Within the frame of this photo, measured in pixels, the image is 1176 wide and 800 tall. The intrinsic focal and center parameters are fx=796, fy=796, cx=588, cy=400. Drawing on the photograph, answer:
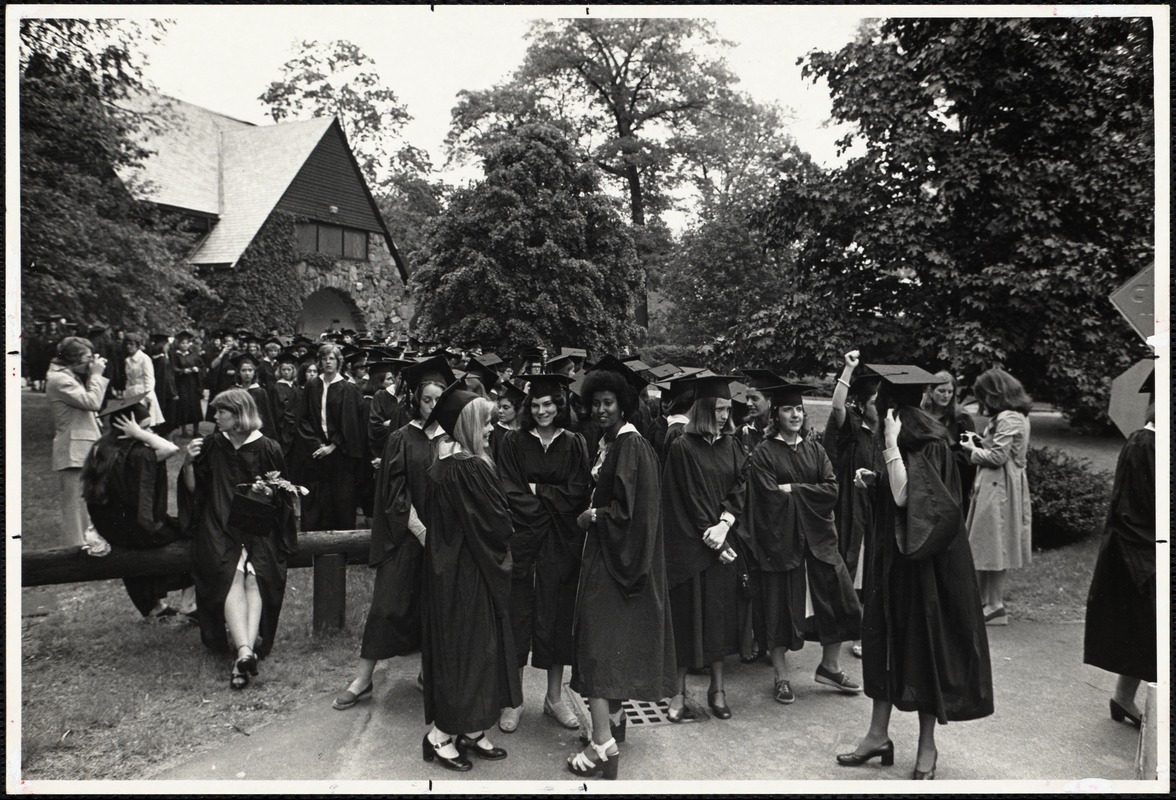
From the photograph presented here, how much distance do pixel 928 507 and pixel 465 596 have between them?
2.50 m

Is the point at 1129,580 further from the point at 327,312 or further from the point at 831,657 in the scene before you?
the point at 327,312

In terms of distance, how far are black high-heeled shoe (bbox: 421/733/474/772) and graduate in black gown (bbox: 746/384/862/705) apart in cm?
223

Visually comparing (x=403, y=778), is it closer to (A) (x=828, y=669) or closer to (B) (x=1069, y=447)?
(A) (x=828, y=669)

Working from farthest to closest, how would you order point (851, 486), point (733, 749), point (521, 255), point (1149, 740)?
1. point (521, 255)
2. point (851, 486)
3. point (733, 749)
4. point (1149, 740)

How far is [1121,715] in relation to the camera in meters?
5.01

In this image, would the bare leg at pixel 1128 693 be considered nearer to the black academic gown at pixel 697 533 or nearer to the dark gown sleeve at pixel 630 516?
the black academic gown at pixel 697 533

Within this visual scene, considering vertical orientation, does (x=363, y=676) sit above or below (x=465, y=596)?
below

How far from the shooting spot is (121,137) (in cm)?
1179

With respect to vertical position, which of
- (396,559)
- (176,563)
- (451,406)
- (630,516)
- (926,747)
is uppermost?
(451,406)

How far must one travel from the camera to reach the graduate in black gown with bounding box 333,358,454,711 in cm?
511

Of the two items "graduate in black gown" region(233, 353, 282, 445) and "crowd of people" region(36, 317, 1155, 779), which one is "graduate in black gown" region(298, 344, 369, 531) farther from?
"crowd of people" region(36, 317, 1155, 779)

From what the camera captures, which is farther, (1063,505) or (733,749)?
(1063,505)

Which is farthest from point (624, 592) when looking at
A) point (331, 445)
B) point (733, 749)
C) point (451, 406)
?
point (331, 445)

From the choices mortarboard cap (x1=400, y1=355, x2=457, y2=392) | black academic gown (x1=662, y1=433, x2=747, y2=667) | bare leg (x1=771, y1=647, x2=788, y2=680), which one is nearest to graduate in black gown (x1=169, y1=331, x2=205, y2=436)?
mortarboard cap (x1=400, y1=355, x2=457, y2=392)
